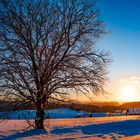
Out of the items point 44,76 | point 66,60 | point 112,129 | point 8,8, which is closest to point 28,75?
point 44,76

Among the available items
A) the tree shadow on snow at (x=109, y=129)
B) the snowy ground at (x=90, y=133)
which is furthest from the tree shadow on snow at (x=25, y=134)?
the tree shadow on snow at (x=109, y=129)

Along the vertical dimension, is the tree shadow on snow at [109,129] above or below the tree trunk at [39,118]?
below

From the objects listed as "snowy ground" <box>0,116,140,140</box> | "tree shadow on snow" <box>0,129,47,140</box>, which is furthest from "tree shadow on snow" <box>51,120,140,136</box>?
"tree shadow on snow" <box>0,129,47,140</box>

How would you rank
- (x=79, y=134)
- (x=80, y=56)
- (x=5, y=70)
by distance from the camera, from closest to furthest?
(x=79, y=134)
(x=5, y=70)
(x=80, y=56)

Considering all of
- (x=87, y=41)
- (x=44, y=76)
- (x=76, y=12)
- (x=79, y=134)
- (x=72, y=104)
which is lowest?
(x=79, y=134)

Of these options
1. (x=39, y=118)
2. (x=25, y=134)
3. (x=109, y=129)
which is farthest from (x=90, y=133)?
(x=39, y=118)

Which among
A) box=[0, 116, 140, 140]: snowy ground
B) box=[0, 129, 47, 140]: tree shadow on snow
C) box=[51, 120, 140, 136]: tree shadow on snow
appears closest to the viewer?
box=[0, 116, 140, 140]: snowy ground

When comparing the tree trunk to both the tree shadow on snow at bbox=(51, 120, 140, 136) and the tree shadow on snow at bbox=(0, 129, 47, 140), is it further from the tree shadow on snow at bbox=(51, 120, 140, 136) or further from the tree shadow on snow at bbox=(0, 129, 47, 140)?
the tree shadow on snow at bbox=(51, 120, 140, 136)

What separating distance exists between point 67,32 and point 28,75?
342 cm

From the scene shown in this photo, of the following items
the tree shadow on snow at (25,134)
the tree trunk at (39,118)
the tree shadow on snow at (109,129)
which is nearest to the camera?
the tree shadow on snow at (25,134)

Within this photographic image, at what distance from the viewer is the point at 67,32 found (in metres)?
20.3

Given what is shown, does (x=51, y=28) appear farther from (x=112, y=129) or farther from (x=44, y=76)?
(x=112, y=129)

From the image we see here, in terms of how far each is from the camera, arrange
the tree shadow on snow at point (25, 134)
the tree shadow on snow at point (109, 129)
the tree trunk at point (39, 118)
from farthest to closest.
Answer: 1. the tree trunk at point (39, 118)
2. the tree shadow on snow at point (109, 129)
3. the tree shadow on snow at point (25, 134)

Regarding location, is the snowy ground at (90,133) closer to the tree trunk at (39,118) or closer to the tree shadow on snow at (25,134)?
the tree shadow on snow at (25,134)
